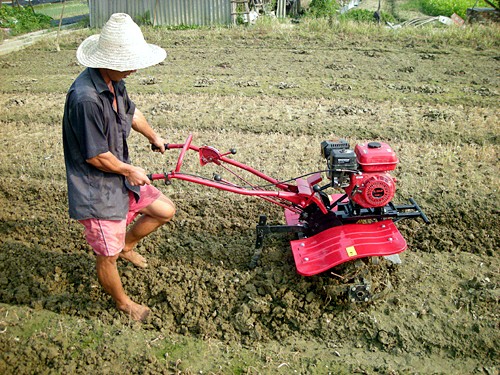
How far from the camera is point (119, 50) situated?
288 cm

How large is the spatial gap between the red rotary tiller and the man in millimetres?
335

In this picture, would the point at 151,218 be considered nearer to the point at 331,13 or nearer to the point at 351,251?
the point at 351,251

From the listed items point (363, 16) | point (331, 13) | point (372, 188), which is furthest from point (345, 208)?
point (331, 13)

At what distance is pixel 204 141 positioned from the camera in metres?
6.30

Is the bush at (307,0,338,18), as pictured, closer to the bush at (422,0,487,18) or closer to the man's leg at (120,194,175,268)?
the bush at (422,0,487,18)

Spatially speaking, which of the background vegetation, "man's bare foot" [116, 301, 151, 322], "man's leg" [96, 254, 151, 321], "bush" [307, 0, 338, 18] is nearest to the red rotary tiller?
"man's leg" [96, 254, 151, 321]

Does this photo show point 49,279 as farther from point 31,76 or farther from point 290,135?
point 31,76

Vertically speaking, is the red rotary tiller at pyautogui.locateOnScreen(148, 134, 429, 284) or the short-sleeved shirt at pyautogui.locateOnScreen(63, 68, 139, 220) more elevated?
the short-sleeved shirt at pyautogui.locateOnScreen(63, 68, 139, 220)

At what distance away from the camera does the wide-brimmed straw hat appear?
2848 millimetres

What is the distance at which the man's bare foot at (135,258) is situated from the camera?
3.83 meters

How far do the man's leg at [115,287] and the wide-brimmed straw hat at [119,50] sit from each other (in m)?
1.22

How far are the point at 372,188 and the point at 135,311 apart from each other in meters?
1.86

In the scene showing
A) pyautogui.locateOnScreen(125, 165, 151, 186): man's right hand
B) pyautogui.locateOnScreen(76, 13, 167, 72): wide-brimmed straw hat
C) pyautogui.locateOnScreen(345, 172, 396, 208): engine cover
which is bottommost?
pyautogui.locateOnScreen(345, 172, 396, 208): engine cover

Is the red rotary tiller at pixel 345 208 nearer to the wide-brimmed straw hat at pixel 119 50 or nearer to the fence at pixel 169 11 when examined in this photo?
the wide-brimmed straw hat at pixel 119 50
